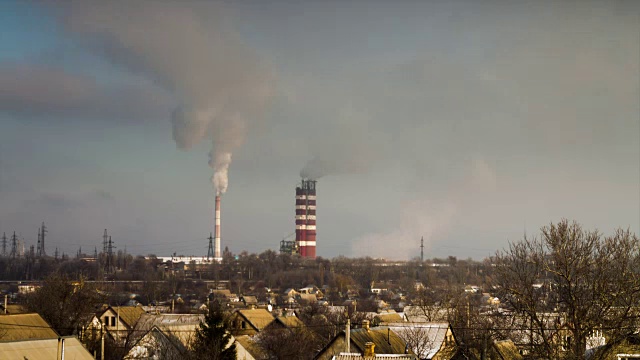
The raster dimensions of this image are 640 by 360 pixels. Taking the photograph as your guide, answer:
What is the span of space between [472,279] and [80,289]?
139 meters

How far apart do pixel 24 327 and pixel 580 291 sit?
906 inches

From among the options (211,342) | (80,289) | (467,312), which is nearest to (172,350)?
(211,342)

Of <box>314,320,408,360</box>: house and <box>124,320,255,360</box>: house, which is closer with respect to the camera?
<box>314,320,408,360</box>: house

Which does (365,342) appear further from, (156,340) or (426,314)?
(426,314)

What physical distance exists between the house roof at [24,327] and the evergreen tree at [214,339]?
5742 mm

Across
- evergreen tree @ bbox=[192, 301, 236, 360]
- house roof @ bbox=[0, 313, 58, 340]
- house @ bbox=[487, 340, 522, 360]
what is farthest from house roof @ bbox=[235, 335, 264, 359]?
house @ bbox=[487, 340, 522, 360]

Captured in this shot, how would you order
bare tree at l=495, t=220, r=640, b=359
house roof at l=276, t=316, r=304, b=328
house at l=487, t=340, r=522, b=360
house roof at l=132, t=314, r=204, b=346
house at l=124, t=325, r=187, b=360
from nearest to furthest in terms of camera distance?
bare tree at l=495, t=220, r=640, b=359
house at l=487, t=340, r=522, b=360
house at l=124, t=325, r=187, b=360
house roof at l=132, t=314, r=204, b=346
house roof at l=276, t=316, r=304, b=328

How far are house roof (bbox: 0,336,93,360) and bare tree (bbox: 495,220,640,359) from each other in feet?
47.0

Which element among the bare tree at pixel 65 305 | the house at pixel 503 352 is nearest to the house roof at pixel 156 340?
the bare tree at pixel 65 305

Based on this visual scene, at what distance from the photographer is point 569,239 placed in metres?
26.6

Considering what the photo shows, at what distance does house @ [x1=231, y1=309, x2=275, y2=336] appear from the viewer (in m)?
53.9

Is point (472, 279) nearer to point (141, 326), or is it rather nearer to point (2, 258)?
point (2, 258)

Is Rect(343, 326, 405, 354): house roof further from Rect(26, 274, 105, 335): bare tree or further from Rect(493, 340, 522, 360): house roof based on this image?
Rect(26, 274, 105, 335): bare tree

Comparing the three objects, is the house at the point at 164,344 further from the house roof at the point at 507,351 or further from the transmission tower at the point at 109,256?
the transmission tower at the point at 109,256
